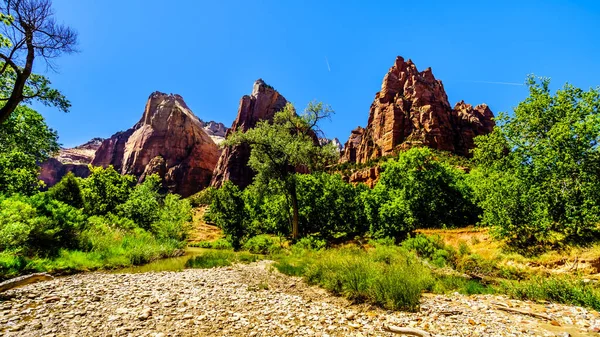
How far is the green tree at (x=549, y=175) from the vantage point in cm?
1288

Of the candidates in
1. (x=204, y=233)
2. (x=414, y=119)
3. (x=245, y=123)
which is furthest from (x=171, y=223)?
(x=245, y=123)

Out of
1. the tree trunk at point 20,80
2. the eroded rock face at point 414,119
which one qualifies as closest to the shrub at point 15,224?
the tree trunk at point 20,80

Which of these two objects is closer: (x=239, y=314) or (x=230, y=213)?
(x=239, y=314)

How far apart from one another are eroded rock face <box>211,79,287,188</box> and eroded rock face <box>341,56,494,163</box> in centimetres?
4690

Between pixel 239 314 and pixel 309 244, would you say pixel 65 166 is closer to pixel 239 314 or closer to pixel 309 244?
pixel 309 244

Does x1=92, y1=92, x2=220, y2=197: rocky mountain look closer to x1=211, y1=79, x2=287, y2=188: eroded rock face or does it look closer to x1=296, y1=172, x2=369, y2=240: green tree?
x1=211, y1=79, x2=287, y2=188: eroded rock face

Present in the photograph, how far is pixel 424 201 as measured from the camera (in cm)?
2614

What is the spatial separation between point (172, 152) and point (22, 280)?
123 meters

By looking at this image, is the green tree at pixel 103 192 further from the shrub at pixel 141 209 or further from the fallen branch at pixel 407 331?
the fallen branch at pixel 407 331

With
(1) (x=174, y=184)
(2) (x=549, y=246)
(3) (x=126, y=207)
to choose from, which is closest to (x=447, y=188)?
(2) (x=549, y=246)

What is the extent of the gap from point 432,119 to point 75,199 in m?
108

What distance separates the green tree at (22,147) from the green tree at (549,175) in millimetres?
32042

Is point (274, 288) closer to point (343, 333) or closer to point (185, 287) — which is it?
point (185, 287)

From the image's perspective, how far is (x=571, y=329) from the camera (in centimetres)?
540
